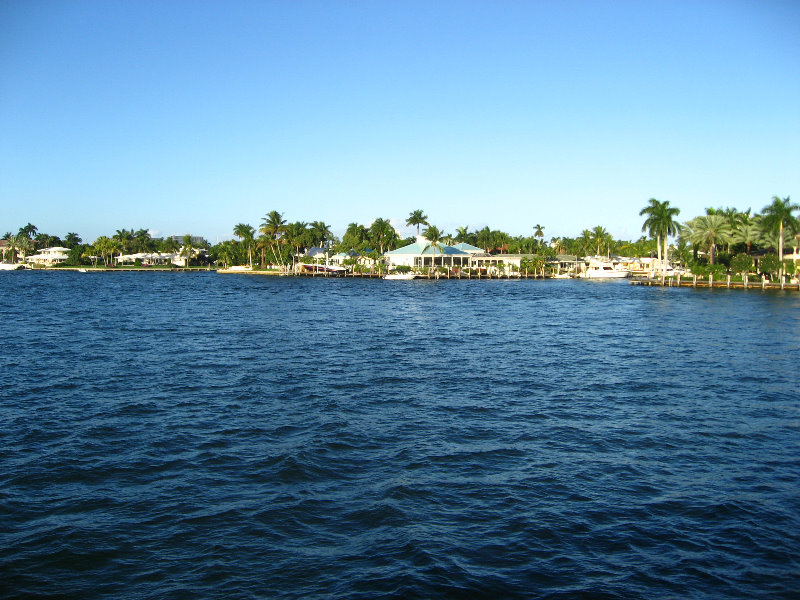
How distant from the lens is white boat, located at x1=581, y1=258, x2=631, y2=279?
162125 mm

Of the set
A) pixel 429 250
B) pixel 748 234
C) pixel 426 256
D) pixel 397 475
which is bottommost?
pixel 397 475

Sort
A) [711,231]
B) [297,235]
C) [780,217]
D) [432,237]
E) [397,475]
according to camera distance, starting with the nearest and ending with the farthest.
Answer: [397,475]
[780,217]
[711,231]
[432,237]
[297,235]

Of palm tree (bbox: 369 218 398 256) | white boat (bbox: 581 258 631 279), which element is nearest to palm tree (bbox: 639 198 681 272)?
white boat (bbox: 581 258 631 279)

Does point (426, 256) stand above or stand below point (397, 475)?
above

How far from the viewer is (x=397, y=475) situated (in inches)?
614

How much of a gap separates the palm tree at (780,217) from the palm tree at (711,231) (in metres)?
13.3

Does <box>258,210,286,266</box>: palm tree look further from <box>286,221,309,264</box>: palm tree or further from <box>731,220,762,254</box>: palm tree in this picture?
<box>731,220,762,254</box>: palm tree

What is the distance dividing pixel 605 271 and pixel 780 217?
65.7 meters

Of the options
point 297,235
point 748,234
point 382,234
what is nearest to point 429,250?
point 382,234

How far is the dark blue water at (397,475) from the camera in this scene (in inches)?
440

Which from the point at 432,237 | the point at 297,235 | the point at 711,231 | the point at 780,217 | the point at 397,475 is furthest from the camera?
the point at 297,235

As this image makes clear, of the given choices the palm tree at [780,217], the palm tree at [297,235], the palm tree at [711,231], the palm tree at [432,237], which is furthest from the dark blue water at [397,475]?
the palm tree at [297,235]

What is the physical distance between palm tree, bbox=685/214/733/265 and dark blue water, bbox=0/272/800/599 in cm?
8856

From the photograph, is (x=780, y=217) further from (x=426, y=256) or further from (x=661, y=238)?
(x=426, y=256)
